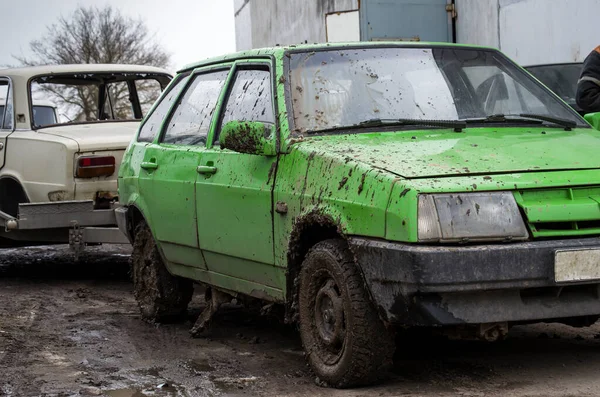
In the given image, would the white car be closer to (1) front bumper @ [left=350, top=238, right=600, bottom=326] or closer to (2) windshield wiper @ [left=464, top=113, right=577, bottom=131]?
(2) windshield wiper @ [left=464, top=113, right=577, bottom=131]

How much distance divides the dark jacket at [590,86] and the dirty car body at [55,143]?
4.02m

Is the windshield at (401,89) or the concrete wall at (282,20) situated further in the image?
the concrete wall at (282,20)

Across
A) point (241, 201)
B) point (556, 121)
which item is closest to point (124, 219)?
point (241, 201)

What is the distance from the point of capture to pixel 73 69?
37.9ft

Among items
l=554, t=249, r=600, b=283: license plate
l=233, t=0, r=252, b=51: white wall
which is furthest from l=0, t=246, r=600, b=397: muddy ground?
l=233, t=0, r=252, b=51: white wall

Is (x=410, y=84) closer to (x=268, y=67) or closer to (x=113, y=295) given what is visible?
(x=268, y=67)

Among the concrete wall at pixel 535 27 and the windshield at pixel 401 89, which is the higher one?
the concrete wall at pixel 535 27

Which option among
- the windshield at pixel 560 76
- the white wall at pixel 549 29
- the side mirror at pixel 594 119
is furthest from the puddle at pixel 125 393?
the white wall at pixel 549 29

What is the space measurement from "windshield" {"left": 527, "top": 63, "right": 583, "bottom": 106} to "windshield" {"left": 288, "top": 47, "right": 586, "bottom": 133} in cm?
499

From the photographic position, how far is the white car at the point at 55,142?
10.3 metres

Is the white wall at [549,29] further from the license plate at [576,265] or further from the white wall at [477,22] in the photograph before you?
the license plate at [576,265]

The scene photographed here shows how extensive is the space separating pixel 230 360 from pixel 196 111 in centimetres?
166

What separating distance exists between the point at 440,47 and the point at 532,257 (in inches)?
80.2

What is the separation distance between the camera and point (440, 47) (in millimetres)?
6512
